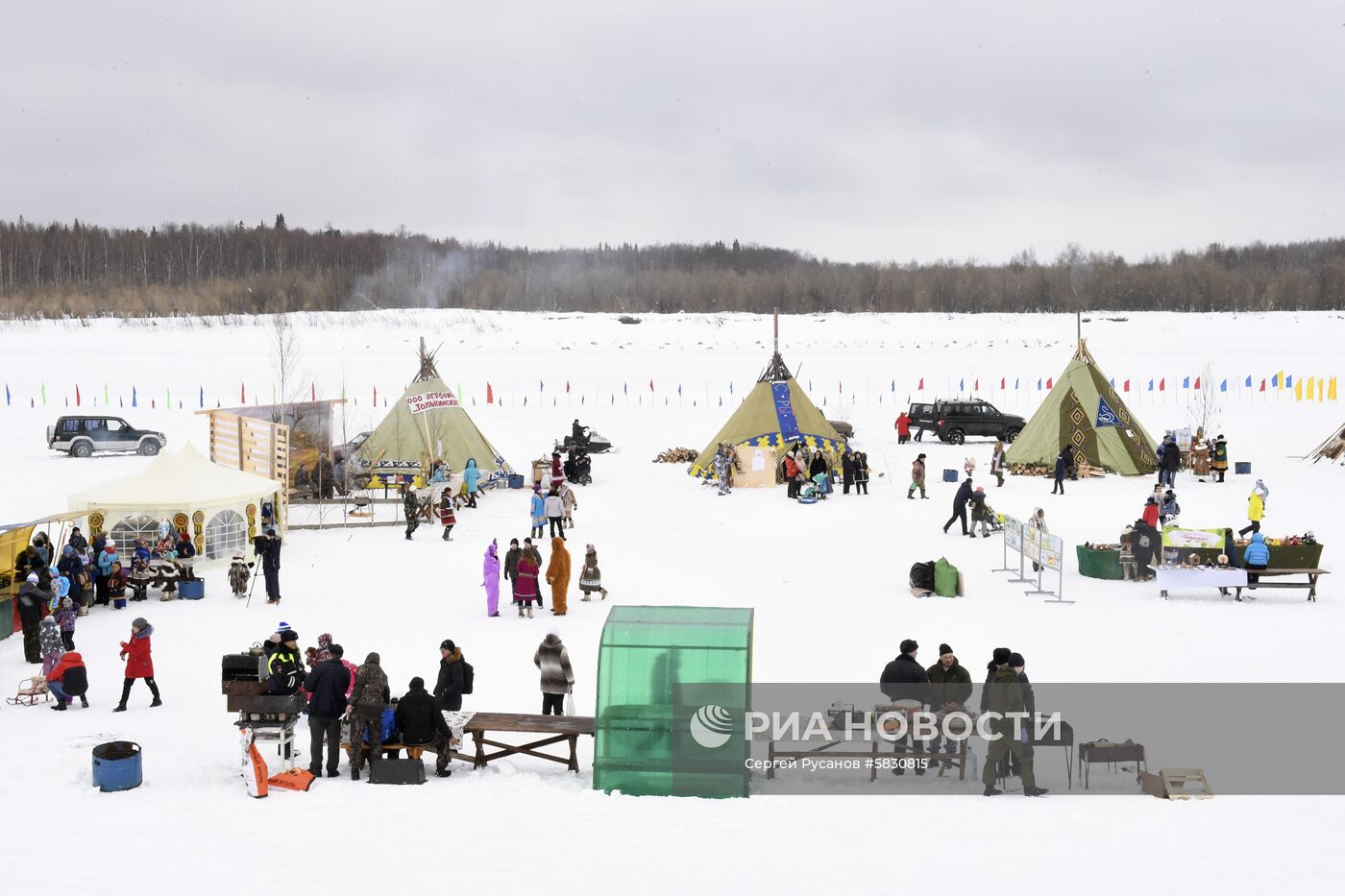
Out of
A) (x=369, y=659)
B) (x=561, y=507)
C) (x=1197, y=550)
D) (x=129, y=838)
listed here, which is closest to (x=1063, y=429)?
(x=1197, y=550)

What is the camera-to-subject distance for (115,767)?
9.20 meters

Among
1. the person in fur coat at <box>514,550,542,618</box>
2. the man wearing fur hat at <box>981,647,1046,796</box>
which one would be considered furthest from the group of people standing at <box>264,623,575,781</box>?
the person in fur coat at <box>514,550,542,618</box>

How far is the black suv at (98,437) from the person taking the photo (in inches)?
1265

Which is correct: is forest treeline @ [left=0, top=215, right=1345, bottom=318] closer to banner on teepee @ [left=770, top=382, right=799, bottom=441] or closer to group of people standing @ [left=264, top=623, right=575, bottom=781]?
banner on teepee @ [left=770, top=382, right=799, bottom=441]

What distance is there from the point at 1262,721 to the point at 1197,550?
610 centimetres

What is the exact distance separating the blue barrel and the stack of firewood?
2272 centimetres

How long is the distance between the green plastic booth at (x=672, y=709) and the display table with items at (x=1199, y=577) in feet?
29.8

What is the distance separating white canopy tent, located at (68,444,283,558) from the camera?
690 inches

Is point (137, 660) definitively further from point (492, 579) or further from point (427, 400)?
point (427, 400)

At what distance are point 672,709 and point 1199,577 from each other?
32.0 feet

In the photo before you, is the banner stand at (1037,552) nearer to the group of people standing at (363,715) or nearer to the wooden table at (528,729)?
the wooden table at (528,729)

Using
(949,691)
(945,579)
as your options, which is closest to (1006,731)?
A: (949,691)

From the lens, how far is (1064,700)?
11.6 m

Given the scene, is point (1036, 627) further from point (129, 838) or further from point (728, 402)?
point (728, 402)
